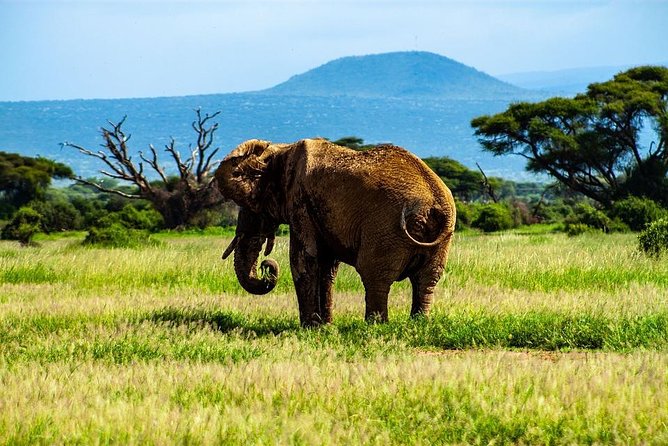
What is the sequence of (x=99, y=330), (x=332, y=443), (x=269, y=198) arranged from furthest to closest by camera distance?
(x=269, y=198) < (x=99, y=330) < (x=332, y=443)

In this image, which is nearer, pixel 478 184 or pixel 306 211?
pixel 306 211

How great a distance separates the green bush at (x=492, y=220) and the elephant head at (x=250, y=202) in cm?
2956

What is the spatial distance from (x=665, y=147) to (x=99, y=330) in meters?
39.5

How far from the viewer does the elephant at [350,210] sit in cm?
1009

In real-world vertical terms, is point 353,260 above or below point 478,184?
above

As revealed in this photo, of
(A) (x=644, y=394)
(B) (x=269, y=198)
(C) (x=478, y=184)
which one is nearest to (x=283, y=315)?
(B) (x=269, y=198)

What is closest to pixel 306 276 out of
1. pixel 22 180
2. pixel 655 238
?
pixel 655 238

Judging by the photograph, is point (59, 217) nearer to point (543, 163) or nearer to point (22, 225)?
point (22, 225)

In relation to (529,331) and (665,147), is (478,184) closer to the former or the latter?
(665,147)

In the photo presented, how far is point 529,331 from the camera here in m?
9.96

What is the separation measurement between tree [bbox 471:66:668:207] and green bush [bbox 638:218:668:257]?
84.5 feet

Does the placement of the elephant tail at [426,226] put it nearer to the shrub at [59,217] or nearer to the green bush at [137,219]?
the green bush at [137,219]

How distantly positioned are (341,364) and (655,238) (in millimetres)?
12775

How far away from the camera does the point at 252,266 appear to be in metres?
12.1
